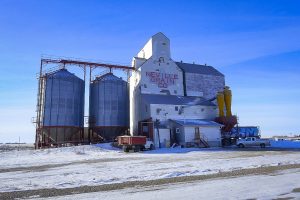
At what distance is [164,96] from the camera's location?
2235 inches

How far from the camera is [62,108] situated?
1997 inches

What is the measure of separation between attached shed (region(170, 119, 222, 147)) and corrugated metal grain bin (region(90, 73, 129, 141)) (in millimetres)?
10234

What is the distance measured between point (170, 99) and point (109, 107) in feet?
38.7

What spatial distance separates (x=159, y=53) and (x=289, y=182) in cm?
4866

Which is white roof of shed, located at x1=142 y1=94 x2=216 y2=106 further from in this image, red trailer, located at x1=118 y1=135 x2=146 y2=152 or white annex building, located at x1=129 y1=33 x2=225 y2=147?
red trailer, located at x1=118 y1=135 x2=146 y2=152

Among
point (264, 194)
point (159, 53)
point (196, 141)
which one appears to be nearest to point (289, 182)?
point (264, 194)

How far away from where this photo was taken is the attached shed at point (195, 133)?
47688 millimetres

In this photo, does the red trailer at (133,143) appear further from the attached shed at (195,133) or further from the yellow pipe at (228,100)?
the yellow pipe at (228,100)

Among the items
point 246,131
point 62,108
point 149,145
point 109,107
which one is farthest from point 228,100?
point 62,108

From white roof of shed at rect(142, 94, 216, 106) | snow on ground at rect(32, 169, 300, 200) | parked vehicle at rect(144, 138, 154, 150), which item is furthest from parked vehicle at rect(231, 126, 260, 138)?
snow on ground at rect(32, 169, 300, 200)

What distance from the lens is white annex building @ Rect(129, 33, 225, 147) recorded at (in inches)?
1921

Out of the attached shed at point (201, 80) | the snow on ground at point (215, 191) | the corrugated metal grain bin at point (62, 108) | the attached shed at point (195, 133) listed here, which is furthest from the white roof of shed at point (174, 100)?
the snow on ground at point (215, 191)

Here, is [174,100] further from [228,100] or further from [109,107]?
[109,107]

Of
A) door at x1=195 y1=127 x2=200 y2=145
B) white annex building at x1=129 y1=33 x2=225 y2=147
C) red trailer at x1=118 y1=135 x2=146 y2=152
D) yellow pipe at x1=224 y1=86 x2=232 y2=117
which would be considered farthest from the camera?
yellow pipe at x1=224 y1=86 x2=232 y2=117
